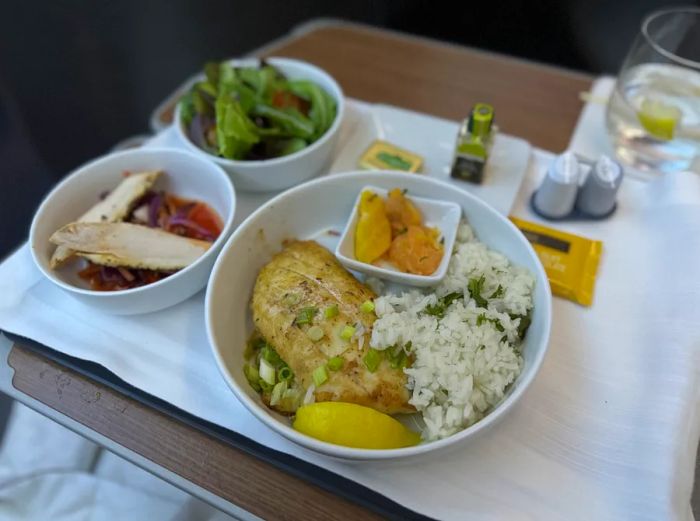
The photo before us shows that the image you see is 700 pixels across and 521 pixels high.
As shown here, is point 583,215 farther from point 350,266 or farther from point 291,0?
point 291,0

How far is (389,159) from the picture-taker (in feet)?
4.38

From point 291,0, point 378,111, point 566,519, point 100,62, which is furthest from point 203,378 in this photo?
point 291,0

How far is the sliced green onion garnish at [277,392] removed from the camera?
3.06 ft

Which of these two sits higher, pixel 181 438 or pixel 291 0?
pixel 291 0

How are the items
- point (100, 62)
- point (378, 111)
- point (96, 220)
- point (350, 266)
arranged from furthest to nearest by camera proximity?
point (100, 62) → point (378, 111) → point (96, 220) → point (350, 266)

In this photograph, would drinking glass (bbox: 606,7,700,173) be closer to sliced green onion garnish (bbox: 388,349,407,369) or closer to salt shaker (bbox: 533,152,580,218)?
salt shaker (bbox: 533,152,580,218)

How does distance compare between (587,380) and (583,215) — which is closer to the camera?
(587,380)

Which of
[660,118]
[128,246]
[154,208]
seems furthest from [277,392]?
[660,118]

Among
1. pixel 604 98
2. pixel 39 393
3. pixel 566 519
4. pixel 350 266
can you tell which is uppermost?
pixel 604 98

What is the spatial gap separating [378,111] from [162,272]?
30.2 inches

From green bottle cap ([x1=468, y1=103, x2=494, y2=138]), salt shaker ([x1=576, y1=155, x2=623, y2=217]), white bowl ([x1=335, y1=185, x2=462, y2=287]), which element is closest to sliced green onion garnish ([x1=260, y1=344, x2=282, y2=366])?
white bowl ([x1=335, y1=185, x2=462, y2=287])

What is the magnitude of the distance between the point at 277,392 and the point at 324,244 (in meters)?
0.40

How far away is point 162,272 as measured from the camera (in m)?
1.10

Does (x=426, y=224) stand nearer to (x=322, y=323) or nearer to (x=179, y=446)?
(x=322, y=323)
